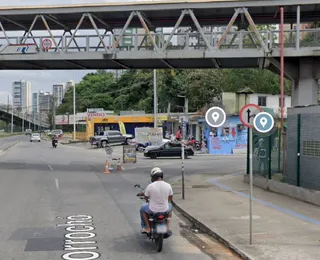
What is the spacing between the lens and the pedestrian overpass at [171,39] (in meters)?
21.2

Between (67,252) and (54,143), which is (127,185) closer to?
(67,252)

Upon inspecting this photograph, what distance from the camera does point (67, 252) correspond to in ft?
25.0

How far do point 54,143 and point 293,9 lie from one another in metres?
36.6

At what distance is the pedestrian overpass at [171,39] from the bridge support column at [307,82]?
0.15 ft

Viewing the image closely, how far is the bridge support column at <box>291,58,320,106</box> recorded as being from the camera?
68.6 feet

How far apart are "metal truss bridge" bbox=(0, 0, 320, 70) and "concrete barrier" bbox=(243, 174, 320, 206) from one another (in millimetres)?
7134

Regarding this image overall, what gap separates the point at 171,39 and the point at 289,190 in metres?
11.1

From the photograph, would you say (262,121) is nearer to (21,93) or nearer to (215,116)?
(215,116)

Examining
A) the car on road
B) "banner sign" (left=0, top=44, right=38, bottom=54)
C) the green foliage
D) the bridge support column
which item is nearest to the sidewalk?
the bridge support column

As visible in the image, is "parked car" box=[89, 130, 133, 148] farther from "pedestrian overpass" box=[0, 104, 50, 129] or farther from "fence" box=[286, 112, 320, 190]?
"pedestrian overpass" box=[0, 104, 50, 129]

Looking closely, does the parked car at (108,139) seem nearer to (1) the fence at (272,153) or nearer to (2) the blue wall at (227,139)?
(2) the blue wall at (227,139)

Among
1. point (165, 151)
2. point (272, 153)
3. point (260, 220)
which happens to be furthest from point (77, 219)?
point (165, 151)

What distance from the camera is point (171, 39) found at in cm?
2222

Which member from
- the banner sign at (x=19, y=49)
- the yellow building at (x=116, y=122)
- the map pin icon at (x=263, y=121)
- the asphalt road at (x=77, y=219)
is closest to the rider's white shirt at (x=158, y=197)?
the asphalt road at (x=77, y=219)
